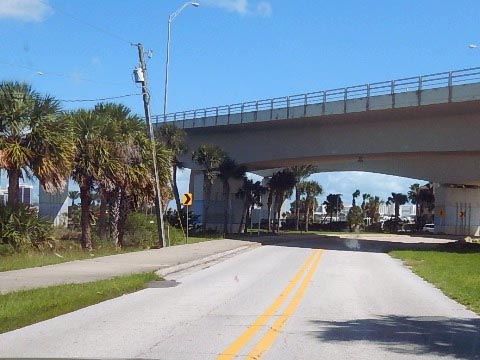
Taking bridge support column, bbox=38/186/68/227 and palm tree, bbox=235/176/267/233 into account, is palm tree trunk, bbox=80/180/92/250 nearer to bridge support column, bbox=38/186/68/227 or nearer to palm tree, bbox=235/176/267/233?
bridge support column, bbox=38/186/68/227

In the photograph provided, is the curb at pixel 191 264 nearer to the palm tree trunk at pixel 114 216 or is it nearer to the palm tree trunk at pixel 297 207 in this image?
the palm tree trunk at pixel 114 216

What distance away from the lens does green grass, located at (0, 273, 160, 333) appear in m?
11.9

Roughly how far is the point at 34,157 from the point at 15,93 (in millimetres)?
2417

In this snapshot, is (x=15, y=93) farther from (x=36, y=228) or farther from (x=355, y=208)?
(x=355, y=208)

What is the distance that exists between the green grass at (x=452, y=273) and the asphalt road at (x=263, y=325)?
0.41 m

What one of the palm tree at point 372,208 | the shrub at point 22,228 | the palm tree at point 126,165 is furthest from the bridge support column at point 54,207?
the palm tree at point 372,208

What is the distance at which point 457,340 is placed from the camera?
1088cm

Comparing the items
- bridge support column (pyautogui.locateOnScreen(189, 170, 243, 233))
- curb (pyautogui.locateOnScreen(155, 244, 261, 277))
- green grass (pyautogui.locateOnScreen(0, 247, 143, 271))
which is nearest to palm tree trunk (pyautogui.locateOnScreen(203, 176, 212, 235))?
bridge support column (pyautogui.locateOnScreen(189, 170, 243, 233))

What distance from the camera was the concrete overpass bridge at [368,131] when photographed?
38.1 meters

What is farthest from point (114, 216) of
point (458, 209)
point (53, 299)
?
point (458, 209)

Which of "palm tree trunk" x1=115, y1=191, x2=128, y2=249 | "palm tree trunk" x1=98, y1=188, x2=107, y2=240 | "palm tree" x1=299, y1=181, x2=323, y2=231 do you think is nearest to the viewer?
"palm tree trunk" x1=98, y1=188, x2=107, y2=240

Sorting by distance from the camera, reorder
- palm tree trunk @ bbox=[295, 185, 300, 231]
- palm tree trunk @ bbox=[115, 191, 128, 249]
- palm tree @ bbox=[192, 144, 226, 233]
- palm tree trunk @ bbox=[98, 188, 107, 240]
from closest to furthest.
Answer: palm tree trunk @ bbox=[98, 188, 107, 240] < palm tree trunk @ bbox=[115, 191, 128, 249] < palm tree @ bbox=[192, 144, 226, 233] < palm tree trunk @ bbox=[295, 185, 300, 231]

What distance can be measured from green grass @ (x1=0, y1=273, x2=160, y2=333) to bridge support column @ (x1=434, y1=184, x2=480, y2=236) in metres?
56.8

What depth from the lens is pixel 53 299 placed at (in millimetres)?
13758
